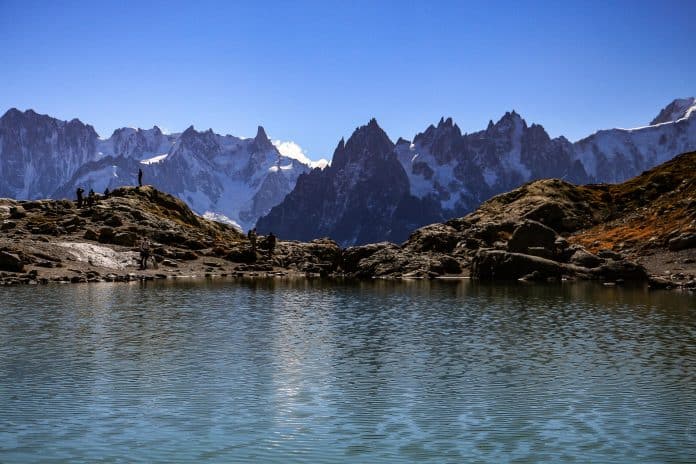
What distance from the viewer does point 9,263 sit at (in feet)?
342

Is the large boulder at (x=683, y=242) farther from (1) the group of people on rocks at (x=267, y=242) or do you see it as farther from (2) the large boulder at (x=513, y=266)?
(1) the group of people on rocks at (x=267, y=242)

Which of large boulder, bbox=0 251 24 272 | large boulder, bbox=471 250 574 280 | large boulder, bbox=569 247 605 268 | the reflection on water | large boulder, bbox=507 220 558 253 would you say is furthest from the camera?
large boulder, bbox=507 220 558 253

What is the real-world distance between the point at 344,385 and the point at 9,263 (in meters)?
80.6

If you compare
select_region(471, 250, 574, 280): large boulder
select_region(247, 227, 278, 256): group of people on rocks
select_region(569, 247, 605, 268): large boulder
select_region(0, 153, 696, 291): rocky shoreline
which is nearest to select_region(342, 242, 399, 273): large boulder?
select_region(0, 153, 696, 291): rocky shoreline

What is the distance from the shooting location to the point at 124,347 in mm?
47344

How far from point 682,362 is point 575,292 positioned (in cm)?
5288

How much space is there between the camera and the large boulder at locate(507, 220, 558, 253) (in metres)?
131

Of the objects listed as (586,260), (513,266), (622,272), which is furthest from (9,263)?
(622,272)

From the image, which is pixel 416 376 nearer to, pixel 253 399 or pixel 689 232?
pixel 253 399

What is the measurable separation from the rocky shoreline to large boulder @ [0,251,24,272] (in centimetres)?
19

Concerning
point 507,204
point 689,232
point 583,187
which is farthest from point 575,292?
point 583,187

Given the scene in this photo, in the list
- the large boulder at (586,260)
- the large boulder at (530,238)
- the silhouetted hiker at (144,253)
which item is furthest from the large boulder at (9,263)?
the large boulder at (586,260)

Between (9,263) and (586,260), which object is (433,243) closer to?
(586,260)

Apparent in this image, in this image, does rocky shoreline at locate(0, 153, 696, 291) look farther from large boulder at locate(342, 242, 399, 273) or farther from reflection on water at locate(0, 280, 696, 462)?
reflection on water at locate(0, 280, 696, 462)
